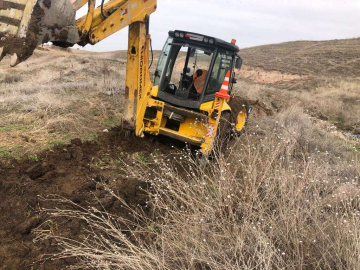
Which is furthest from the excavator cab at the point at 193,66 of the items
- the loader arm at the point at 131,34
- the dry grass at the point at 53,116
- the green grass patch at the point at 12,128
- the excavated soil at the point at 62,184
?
the green grass patch at the point at 12,128

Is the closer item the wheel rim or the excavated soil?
the excavated soil

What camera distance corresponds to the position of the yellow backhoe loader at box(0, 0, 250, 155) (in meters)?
3.72

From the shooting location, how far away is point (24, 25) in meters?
3.09

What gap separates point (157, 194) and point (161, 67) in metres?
4.11

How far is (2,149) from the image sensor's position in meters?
5.53

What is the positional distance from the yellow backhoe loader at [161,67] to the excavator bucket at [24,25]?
11 mm

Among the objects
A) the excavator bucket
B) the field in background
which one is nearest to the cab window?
the field in background

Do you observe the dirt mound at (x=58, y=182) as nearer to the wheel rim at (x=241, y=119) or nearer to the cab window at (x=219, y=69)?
the cab window at (x=219, y=69)

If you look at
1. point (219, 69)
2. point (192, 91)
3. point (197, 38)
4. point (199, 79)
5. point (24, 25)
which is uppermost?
point (197, 38)

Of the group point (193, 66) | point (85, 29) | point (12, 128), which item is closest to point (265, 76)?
point (193, 66)

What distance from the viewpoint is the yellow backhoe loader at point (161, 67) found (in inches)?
147

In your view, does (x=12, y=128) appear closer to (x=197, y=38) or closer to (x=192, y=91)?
(x=192, y=91)

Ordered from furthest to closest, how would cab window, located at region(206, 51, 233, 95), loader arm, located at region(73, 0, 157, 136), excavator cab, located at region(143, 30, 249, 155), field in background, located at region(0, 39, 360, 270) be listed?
cab window, located at region(206, 51, 233, 95)
excavator cab, located at region(143, 30, 249, 155)
loader arm, located at region(73, 0, 157, 136)
field in background, located at region(0, 39, 360, 270)

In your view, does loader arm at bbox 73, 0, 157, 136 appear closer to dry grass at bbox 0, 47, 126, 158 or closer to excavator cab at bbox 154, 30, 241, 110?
excavator cab at bbox 154, 30, 241, 110
